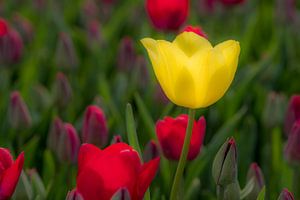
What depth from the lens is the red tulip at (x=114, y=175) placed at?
0.82m

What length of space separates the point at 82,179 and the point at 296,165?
421mm

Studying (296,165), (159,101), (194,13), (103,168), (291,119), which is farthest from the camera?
(194,13)

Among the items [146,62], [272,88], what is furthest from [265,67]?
[146,62]

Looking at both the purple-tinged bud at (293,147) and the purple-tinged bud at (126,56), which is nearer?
the purple-tinged bud at (293,147)

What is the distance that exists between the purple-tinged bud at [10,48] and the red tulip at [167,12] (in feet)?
1.04

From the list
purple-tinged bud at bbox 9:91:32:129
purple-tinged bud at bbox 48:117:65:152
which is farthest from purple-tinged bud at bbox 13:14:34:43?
purple-tinged bud at bbox 48:117:65:152

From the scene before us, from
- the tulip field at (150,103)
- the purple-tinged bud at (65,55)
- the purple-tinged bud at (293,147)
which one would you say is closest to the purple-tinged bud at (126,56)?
the tulip field at (150,103)

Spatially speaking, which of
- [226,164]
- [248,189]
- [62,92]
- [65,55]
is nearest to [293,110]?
[248,189]

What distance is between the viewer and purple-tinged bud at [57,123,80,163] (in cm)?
115

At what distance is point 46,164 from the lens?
1238 mm

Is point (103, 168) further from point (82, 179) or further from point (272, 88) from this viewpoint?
point (272, 88)

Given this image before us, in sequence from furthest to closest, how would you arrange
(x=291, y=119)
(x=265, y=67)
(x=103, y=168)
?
(x=265, y=67)
(x=291, y=119)
(x=103, y=168)

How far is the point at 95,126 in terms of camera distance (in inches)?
44.9

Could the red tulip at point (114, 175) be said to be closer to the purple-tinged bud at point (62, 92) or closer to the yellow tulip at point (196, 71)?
the yellow tulip at point (196, 71)
